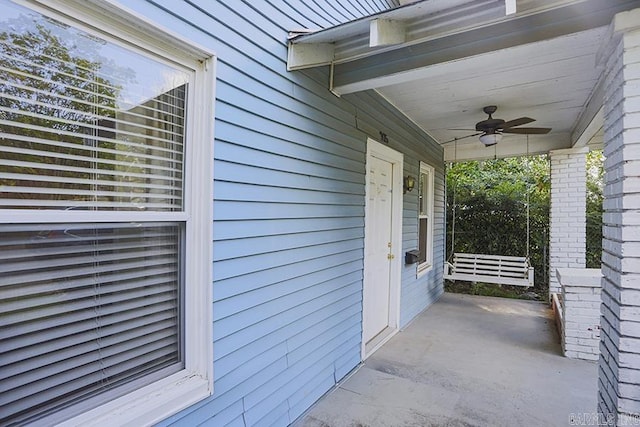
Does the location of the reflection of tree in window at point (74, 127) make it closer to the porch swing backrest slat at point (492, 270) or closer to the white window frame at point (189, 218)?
the white window frame at point (189, 218)

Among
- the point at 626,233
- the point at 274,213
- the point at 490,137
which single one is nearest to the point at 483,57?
the point at 626,233

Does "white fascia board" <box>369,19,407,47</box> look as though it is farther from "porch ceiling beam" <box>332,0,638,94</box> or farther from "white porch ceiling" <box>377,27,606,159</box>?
"white porch ceiling" <box>377,27,606,159</box>

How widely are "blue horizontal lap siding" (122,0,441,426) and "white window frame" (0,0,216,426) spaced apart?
0.05 m

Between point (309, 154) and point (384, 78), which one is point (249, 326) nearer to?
point (309, 154)

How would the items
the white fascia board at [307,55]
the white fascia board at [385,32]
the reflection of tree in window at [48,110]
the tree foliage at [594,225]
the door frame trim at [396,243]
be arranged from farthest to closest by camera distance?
the tree foliage at [594,225]
the door frame trim at [396,243]
the white fascia board at [307,55]
the white fascia board at [385,32]
the reflection of tree in window at [48,110]

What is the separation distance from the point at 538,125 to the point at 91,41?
5.01m

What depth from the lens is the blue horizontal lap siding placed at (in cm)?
171

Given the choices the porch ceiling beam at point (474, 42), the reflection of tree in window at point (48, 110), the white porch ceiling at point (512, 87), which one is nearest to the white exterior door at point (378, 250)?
the white porch ceiling at point (512, 87)

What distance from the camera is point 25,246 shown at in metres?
1.10

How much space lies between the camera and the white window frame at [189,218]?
129cm

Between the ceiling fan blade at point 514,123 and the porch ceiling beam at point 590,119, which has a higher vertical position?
the porch ceiling beam at point 590,119

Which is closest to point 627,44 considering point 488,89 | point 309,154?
point 488,89

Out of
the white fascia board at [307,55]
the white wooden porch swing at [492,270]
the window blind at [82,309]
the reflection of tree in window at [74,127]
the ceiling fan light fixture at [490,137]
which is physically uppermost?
the white fascia board at [307,55]

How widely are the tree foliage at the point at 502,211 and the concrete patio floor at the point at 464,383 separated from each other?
3.02m
